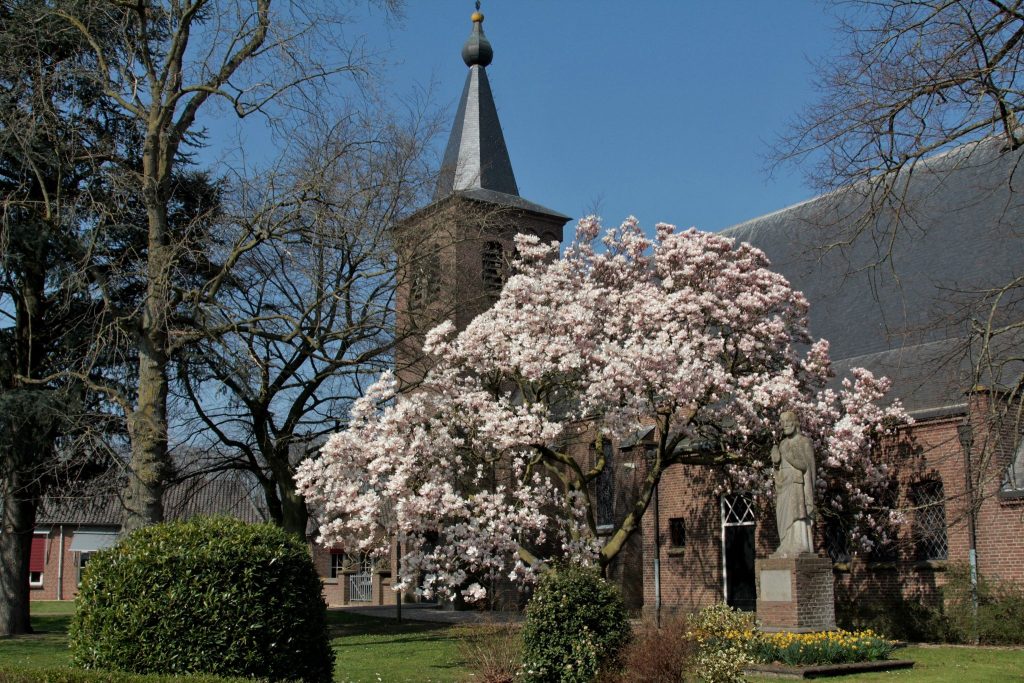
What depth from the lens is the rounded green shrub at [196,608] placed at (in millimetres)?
8953

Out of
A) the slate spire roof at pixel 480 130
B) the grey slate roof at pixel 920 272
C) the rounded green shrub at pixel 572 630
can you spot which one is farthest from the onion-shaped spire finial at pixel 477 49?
the rounded green shrub at pixel 572 630

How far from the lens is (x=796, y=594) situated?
1683 cm

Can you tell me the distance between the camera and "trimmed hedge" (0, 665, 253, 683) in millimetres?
8242

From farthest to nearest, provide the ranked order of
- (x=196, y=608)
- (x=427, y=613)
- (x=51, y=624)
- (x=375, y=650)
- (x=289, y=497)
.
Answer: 1. (x=427, y=613)
2. (x=51, y=624)
3. (x=289, y=497)
4. (x=375, y=650)
5. (x=196, y=608)

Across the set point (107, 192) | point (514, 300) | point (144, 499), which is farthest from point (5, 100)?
point (514, 300)

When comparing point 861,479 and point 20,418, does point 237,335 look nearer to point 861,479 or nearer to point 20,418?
point 20,418

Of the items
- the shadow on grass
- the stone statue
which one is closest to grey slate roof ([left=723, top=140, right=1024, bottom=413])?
the stone statue

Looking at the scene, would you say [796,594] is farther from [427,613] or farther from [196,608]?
[427,613]

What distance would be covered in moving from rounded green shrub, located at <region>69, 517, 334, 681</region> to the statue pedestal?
971cm

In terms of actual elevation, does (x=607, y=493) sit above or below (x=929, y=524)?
above

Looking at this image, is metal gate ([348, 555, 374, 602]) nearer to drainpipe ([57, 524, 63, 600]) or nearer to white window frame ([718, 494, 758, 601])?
drainpipe ([57, 524, 63, 600])

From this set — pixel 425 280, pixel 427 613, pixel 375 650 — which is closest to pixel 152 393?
pixel 375 650

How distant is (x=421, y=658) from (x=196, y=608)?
345 inches

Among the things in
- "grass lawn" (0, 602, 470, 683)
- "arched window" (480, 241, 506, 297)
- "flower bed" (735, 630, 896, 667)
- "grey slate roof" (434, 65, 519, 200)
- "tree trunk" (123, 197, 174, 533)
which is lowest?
"grass lawn" (0, 602, 470, 683)
